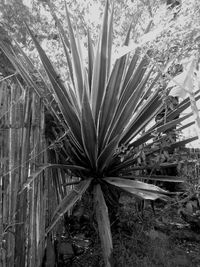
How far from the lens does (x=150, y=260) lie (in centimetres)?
241

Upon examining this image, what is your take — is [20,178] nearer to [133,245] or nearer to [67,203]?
A: [67,203]

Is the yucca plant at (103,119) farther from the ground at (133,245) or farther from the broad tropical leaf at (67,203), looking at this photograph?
the ground at (133,245)

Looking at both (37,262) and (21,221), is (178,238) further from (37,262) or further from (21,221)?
(21,221)

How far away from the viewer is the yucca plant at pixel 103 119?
7.16ft

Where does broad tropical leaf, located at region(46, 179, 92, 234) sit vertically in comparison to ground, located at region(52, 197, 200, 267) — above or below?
above

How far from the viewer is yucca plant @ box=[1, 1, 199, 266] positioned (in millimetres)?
2182

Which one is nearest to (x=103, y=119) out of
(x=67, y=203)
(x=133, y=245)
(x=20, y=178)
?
(x=67, y=203)

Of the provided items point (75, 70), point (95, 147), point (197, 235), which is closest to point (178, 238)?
point (197, 235)

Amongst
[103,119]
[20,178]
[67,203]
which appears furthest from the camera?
[103,119]

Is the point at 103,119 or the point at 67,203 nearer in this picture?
the point at 67,203

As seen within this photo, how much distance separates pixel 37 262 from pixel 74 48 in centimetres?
175

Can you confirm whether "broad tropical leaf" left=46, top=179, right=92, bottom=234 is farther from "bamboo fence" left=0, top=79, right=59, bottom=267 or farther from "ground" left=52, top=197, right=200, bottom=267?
"ground" left=52, top=197, right=200, bottom=267

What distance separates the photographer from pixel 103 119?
2418mm

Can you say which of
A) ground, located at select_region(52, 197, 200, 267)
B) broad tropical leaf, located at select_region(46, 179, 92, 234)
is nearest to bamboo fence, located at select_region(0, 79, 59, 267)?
broad tropical leaf, located at select_region(46, 179, 92, 234)
